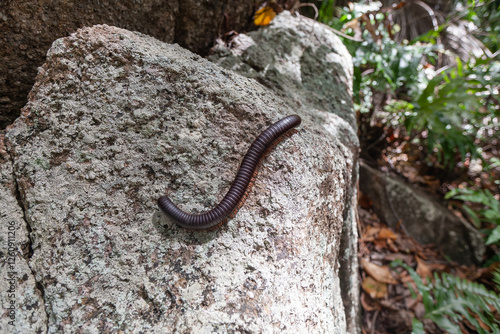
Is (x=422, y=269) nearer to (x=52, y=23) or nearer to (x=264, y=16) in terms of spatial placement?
(x=264, y=16)

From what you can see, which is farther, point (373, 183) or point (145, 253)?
point (373, 183)

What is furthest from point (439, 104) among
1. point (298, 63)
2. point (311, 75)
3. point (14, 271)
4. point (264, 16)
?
point (14, 271)

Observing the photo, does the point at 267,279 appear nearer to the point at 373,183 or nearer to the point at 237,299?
the point at 237,299

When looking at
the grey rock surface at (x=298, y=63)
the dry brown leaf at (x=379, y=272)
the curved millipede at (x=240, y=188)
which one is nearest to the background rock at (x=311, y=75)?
the grey rock surface at (x=298, y=63)

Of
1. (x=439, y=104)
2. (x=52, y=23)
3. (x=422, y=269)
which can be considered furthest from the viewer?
(x=439, y=104)

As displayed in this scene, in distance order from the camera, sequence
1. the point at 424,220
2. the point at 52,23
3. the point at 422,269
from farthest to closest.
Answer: the point at 424,220, the point at 422,269, the point at 52,23

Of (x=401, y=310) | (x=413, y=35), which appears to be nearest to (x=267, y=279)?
(x=401, y=310)
